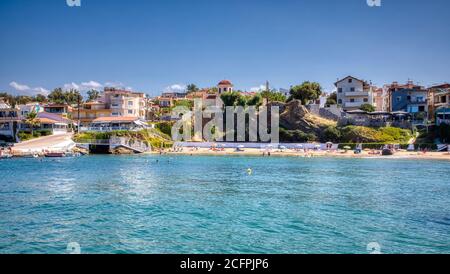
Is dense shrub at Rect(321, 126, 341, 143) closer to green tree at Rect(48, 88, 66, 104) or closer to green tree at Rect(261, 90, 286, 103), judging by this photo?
green tree at Rect(261, 90, 286, 103)

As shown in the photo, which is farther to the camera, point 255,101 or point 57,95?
point 57,95

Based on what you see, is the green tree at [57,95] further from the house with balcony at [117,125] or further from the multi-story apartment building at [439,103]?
the multi-story apartment building at [439,103]

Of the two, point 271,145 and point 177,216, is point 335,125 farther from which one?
point 177,216

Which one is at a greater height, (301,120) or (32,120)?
(301,120)

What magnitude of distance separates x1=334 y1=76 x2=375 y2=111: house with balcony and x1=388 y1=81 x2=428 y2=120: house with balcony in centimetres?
490

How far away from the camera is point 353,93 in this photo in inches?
3108

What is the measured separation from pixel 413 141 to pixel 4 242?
6483 cm

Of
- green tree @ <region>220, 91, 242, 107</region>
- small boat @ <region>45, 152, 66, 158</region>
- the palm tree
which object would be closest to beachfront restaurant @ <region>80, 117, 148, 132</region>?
the palm tree

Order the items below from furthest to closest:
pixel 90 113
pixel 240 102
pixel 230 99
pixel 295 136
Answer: pixel 90 113, pixel 240 102, pixel 230 99, pixel 295 136

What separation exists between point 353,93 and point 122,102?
5020 centimetres

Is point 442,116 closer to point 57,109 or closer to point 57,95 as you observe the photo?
point 57,109

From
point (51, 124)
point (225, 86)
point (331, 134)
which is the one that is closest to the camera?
point (331, 134)

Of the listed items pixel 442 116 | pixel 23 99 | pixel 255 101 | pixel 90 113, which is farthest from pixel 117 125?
pixel 23 99
